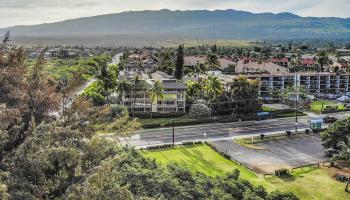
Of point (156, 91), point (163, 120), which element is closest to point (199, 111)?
point (163, 120)

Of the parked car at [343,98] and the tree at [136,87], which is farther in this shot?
the parked car at [343,98]

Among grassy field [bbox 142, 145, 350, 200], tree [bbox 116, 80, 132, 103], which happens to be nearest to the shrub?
grassy field [bbox 142, 145, 350, 200]

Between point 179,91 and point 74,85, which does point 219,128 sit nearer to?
point 179,91

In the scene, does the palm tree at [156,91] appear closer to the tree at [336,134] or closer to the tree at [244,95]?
the tree at [244,95]

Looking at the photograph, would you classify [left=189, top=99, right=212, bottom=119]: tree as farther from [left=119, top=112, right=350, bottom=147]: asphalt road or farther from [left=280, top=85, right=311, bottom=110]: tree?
[left=280, top=85, right=311, bottom=110]: tree

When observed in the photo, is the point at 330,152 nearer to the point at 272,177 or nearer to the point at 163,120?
the point at 272,177

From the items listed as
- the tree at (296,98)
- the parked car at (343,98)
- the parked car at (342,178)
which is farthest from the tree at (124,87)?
the parked car at (343,98)

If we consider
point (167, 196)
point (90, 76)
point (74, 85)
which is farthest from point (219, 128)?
point (90, 76)
